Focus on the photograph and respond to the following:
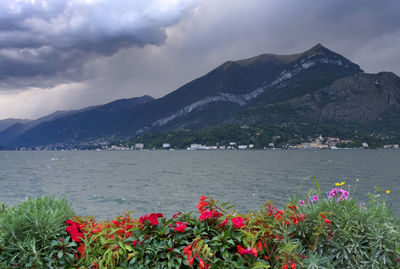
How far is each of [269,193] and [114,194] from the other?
64.3 ft

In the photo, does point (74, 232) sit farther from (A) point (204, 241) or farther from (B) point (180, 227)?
(A) point (204, 241)

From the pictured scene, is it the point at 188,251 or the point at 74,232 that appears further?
the point at 74,232

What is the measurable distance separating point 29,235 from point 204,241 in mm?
2036

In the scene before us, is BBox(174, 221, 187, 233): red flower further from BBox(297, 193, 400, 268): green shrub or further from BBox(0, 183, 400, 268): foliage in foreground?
BBox(297, 193, 400, 268): green shrub

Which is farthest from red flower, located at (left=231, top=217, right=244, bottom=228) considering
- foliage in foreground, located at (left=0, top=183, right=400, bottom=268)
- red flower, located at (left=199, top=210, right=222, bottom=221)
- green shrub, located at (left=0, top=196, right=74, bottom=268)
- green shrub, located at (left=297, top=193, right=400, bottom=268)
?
green shrub, located at (left=0, top=196, right=74, bottom=268)

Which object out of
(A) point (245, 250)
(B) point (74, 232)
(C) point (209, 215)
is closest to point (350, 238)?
(A) point (245, 250)

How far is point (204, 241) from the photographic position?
343cm

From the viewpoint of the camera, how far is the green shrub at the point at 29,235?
10.8 feet

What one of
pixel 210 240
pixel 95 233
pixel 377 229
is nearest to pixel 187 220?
pixel 210 240

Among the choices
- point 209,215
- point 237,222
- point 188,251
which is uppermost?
point 209,215

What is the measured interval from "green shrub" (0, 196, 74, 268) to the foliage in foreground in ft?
0.03

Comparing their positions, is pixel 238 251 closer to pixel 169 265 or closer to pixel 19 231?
pixel 169 265

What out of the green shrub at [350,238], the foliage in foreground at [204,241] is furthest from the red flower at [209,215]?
the green shrub at [350,238]

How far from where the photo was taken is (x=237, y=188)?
40781mm
